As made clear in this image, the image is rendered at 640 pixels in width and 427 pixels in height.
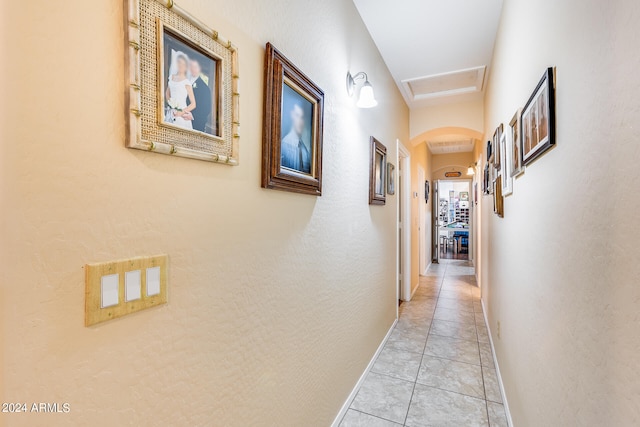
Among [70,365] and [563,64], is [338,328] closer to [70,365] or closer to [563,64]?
[70,365]

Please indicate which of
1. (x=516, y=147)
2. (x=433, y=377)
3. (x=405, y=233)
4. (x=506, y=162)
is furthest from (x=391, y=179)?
(x=433, y=377)

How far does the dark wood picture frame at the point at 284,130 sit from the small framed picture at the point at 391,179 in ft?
5.40

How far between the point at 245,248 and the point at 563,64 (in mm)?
1173

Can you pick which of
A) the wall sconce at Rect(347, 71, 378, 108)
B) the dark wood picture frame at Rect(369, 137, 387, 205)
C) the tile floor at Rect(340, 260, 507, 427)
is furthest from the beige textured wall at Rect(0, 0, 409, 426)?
the dark wood picture frame at Rect(369, 137, 387, 205)

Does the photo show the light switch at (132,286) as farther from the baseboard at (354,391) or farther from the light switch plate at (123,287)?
the baseboard at (354,391)

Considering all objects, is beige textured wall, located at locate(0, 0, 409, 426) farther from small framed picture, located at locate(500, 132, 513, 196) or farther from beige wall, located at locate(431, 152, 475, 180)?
beige wall, located at locate(431, 152, 475, 180)

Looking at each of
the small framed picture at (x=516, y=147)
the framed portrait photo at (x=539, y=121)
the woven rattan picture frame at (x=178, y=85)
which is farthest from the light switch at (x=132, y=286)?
the small framed picture at (x=516, y=147)

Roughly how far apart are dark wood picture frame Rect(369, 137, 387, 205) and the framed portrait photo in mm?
1106

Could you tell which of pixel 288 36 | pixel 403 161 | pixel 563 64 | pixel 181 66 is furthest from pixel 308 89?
pixel 403 161

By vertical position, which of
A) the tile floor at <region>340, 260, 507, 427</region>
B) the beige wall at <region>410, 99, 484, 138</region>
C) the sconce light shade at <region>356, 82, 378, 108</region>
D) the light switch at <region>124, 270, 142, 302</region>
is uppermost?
the beige wall at <region>410, 99, 484, 138</region>

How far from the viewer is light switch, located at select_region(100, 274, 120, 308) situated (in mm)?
635

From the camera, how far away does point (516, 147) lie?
1631mm

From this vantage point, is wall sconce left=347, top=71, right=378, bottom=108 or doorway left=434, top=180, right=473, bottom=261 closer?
wall sconce left=347, top=71, right=378, bottom=108

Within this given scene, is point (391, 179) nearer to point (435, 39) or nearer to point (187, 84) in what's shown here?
point (435, 39)
